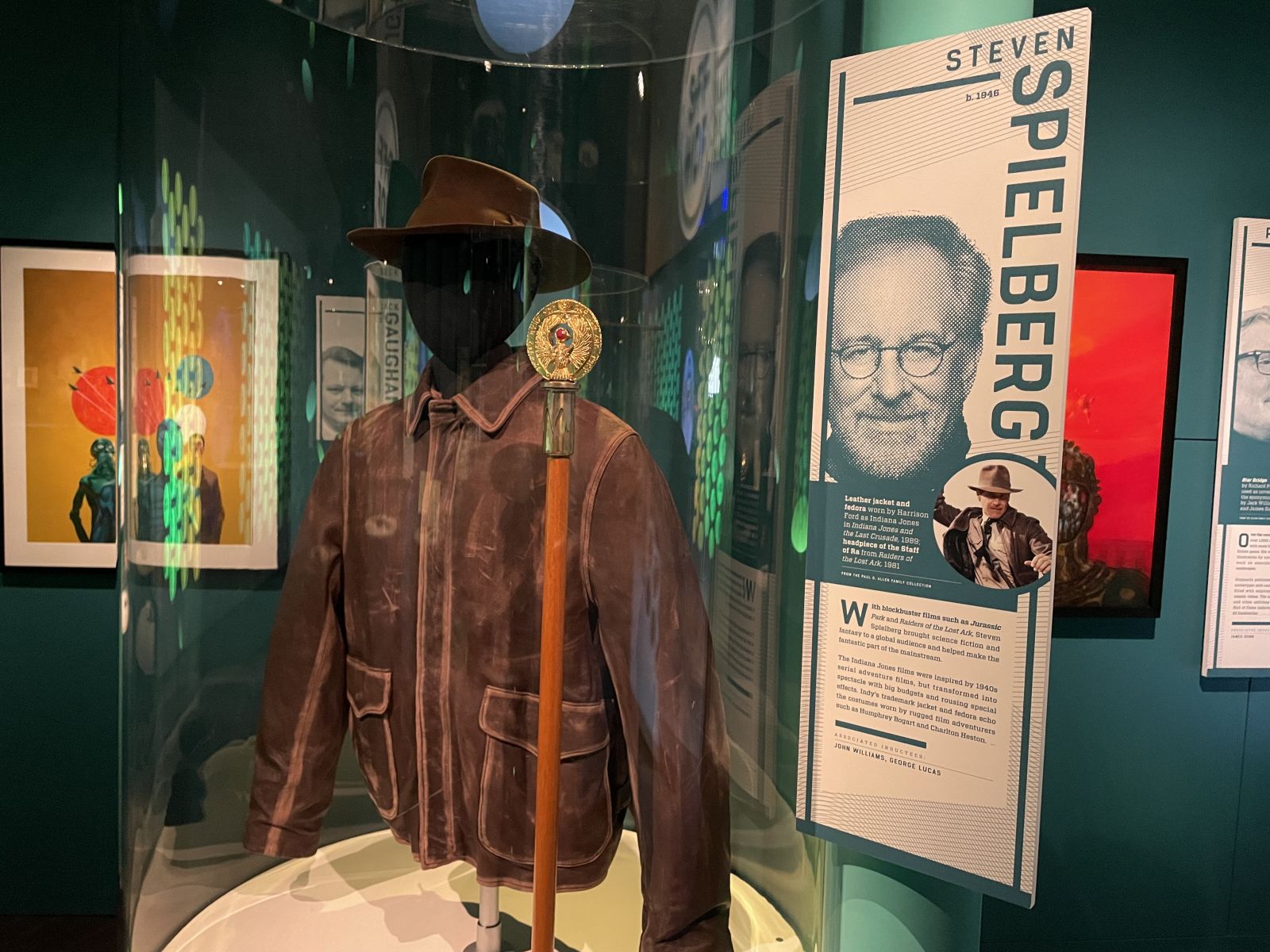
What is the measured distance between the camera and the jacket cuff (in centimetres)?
115

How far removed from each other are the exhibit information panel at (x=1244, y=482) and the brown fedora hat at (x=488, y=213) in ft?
5.08

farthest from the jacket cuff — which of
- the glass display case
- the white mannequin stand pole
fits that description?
the white mannequin stand pole

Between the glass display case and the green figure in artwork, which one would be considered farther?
the green figure in artwork

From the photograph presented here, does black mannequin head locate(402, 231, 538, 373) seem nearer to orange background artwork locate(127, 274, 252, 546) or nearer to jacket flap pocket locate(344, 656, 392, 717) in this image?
orange background artwork locate(127, 274, 252, 546)

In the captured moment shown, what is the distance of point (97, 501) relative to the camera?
209cm

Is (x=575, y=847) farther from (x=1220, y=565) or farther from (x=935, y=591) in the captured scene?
(x=1220, y=565)

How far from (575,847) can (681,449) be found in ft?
1.56

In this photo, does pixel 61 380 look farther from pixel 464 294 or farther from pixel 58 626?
pixel 464 294

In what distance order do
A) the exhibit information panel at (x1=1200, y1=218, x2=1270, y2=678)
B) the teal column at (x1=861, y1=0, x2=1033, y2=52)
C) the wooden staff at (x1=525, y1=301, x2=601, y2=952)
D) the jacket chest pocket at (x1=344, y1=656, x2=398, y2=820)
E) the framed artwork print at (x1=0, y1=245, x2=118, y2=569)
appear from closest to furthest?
the wooden staff at (x1=525, y1=301, x2=601, y2=952)
the jacket chest pocket at (x1=344, y1=656, x2=398, y2=820)
the teal column at (x1=861, y1=0, x2=1033, y2=52)
the exhibit information panel at (x1=1200, y1=218, x2=1270, y2=678)
the framed artwork print at (x1=0, y1=245, x2=118, y2=569)

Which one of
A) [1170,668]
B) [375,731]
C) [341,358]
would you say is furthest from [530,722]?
[1170,668]

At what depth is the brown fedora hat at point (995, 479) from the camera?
116 centimetres

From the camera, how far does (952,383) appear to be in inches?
46.5

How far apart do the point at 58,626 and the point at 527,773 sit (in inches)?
61.4

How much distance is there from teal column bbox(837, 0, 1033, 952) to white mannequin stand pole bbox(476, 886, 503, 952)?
0.56m
